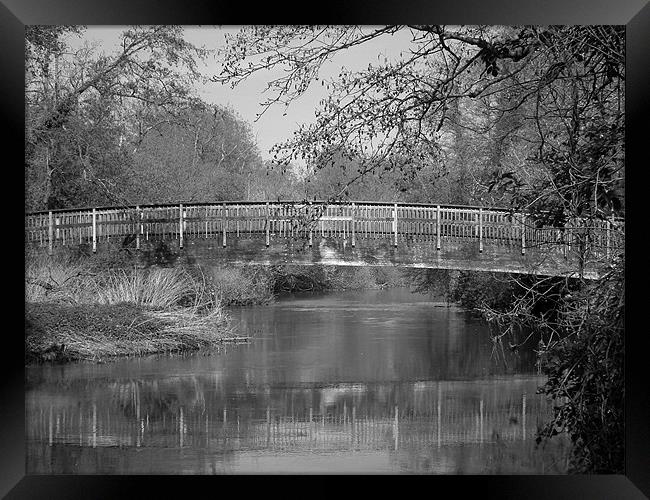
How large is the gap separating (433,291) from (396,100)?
13.1 metres

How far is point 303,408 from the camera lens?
1043 centimetres

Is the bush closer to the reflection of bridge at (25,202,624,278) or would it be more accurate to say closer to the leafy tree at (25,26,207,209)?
the reflection of bridge at (25,202,624,278)

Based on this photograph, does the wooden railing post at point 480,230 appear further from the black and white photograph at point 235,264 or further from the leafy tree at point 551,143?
the leafy tree at point 551,143

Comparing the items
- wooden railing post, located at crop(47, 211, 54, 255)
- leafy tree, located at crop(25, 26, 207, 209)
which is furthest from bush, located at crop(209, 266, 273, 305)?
wooden railing post, located at crop(47, 211, 54, 255)

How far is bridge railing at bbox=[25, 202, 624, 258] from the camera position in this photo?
1214 centimetres

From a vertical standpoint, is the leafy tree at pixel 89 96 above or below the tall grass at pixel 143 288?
above

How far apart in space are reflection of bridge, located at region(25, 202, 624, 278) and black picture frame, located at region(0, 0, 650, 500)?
274 inches

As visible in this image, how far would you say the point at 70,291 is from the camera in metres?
12.3

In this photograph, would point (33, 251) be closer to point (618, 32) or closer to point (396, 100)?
point (396, 100)
